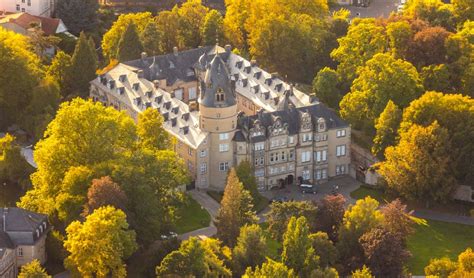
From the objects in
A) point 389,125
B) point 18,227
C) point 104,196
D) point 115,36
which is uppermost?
point 115,36

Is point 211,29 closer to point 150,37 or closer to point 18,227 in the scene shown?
point 150,37

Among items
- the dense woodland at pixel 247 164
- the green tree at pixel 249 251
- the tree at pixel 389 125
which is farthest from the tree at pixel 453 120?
the green tree at pixel 249 251

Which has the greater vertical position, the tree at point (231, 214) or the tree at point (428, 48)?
the tree at point (428, 48)

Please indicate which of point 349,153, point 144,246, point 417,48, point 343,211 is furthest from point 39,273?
point 417,48

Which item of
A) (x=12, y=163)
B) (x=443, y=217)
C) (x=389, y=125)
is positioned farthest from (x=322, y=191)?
(x=12, y=163)

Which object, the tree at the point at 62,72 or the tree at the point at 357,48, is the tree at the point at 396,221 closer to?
the tree at the point at 357,48

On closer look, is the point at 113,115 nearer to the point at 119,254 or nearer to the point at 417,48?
the point at 119,254
